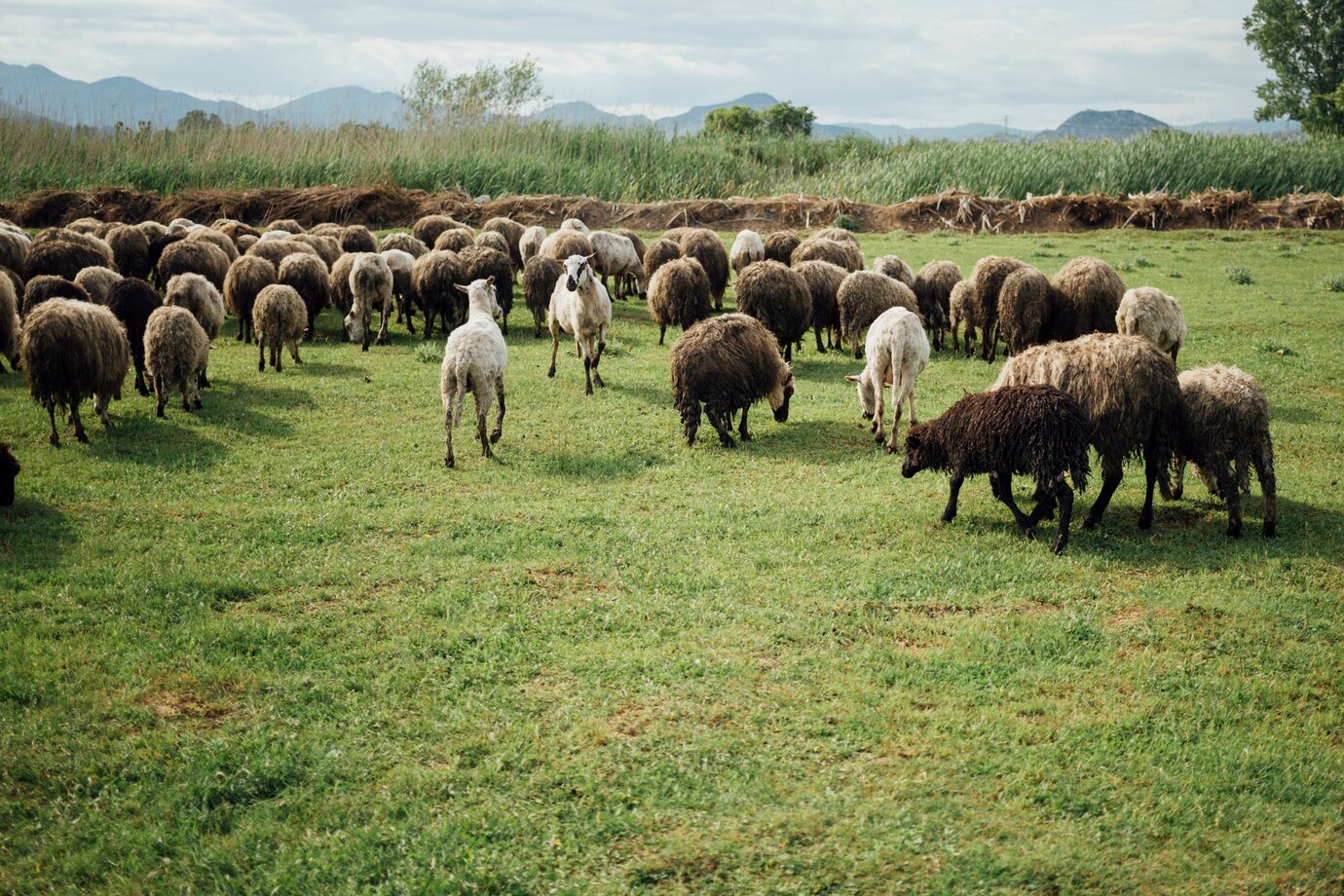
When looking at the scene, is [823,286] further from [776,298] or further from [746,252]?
[746,252]

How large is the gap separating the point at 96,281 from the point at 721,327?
32.3 feet

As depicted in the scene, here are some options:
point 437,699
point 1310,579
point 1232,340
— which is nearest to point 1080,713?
point 1310,579

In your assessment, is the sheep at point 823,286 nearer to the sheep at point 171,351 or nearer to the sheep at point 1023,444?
the sheep at point 1023,444

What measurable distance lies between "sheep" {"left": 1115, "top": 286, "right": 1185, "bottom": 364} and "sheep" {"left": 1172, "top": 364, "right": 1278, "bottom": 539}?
4.39 meters

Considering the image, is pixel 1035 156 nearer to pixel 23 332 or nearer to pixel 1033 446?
pixel 1033 446

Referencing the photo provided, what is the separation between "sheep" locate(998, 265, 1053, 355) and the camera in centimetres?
1375

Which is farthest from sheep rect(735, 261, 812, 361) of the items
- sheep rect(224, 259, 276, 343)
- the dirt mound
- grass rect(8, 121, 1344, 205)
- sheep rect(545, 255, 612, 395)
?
grass rect(8, 121, 1344, 205)

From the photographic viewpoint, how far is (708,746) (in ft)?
16.6

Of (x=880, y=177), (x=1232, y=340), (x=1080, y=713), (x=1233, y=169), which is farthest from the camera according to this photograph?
(x=880, y=177)

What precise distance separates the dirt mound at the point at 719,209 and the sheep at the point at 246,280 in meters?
12.8

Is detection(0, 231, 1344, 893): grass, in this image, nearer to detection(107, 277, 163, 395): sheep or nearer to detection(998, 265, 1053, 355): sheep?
detection(107, 277, 163, 395): sheep

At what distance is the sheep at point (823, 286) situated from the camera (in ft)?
50.7

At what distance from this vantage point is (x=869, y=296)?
14594 mm

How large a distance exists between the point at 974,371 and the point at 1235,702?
9239 millimetres
